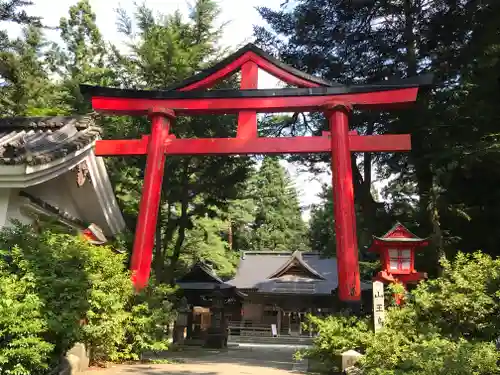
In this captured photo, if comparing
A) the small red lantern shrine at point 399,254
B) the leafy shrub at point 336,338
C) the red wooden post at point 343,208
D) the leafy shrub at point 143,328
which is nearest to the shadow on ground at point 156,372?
the leafy shrub at point 143,328

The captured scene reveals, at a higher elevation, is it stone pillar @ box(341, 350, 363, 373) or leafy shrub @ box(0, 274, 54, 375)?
leafy shrub @ box(0, 274, 54, 375)

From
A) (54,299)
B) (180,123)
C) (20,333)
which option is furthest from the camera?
(180,123)

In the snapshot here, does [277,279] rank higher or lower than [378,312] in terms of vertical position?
higher

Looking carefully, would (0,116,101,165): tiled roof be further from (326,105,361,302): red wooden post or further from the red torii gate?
→ (326,105,361,302): red wooden post

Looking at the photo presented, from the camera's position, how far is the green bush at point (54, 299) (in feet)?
16.1

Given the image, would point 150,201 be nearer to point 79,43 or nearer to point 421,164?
point 421,164

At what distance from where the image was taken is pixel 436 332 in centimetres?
660

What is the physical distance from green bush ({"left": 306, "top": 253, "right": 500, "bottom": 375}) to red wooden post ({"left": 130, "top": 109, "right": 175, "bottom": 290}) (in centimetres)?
373

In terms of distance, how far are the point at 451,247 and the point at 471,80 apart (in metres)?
5.02

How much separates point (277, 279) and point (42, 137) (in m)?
23.6

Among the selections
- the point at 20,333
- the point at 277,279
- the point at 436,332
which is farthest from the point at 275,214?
the point at 20,333

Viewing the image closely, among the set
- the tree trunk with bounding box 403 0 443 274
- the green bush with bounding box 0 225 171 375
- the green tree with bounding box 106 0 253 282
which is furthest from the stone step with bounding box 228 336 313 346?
the green bush with bounding box 0 225 171 375

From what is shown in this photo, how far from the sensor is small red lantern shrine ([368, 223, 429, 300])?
988 cm

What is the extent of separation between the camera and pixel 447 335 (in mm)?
6785
